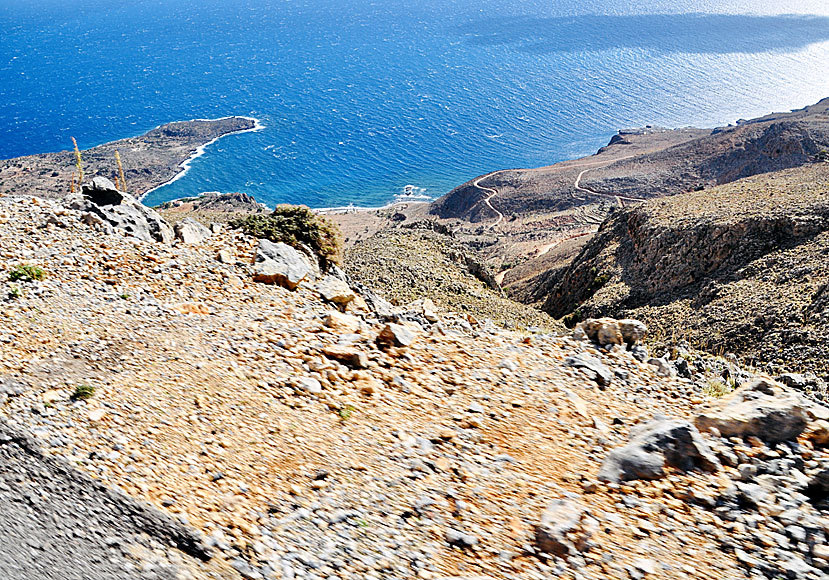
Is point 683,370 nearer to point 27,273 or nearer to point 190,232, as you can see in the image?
point 190,232

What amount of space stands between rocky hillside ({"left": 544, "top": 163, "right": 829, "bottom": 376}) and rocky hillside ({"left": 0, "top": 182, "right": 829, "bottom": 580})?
7.39m

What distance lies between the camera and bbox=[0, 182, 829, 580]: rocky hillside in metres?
5.13

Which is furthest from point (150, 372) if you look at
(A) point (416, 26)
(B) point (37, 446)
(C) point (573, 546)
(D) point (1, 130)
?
(A) point (416, 26)

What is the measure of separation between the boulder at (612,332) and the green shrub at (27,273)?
919 cm

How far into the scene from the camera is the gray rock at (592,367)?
8.50m

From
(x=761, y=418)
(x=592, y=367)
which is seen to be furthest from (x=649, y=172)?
(x=761, y=418)

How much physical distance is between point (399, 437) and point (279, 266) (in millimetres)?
6073

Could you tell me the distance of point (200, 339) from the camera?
27.6 ft

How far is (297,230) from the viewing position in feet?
49.4

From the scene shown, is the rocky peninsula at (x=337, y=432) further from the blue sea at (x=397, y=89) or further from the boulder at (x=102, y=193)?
the blue sea at (x=397, y=89)

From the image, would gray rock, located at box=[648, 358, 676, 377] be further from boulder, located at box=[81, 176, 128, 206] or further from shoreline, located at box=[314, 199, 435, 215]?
shoreline, located at box=[314, 199, 435, 215]

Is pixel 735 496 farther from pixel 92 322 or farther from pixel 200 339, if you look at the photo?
pixel 92 322

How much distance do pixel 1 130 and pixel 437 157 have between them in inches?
3416

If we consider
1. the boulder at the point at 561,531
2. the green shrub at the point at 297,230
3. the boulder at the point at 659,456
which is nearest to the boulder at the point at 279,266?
the green shrub at the point at 297,230
